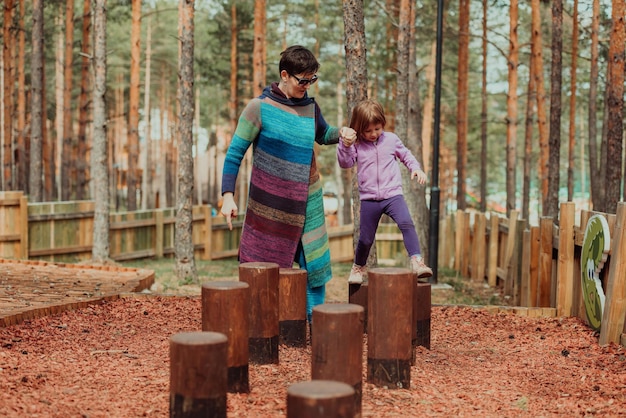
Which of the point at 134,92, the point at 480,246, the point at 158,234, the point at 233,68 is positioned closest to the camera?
the point at 480,246

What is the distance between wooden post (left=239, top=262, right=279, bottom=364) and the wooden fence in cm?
289

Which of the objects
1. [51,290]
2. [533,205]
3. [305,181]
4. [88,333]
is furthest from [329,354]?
[533,205]

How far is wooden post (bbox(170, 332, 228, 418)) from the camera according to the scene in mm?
3523

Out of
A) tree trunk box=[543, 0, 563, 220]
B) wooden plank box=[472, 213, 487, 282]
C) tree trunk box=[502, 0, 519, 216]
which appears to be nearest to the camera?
wooden plank box=[472, 213, 487, 282]

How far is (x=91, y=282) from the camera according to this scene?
1005 centimetres

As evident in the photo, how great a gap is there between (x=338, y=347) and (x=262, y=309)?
1.11m

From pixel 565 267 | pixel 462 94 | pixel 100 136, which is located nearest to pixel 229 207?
pixel 565 267

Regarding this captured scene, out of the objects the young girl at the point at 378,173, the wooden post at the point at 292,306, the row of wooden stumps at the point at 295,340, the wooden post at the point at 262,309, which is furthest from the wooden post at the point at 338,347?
the young girl at the point at 378,173

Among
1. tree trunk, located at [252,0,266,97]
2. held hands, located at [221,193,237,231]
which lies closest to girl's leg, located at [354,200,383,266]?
held hands, located at [221,193,237,231]

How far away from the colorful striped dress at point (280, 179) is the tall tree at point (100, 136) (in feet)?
31.5

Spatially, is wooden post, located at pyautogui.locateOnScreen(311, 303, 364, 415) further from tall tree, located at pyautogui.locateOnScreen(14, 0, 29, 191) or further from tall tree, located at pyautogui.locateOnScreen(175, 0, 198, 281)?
tall tree, located at pyautogui.locateOnScreen(14, 0, 29, 191)

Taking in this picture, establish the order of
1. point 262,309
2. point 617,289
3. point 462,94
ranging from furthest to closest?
point 462,94 → point 617,289 → point 262,309

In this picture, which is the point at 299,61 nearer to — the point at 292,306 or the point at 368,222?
the point at 368,222

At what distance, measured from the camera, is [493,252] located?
578 inches
